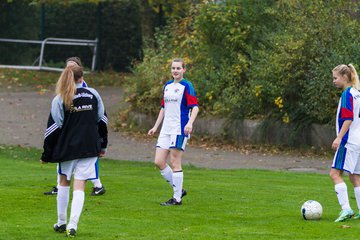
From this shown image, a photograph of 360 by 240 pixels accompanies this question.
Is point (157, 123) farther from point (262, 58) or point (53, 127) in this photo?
point (262, 58)

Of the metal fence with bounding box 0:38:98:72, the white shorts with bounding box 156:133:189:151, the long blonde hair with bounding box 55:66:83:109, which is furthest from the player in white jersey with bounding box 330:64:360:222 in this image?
the metal fence with bounding box 0:38:98:72

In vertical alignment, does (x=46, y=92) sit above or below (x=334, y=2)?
below

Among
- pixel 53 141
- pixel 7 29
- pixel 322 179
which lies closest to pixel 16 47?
pixel 7 29

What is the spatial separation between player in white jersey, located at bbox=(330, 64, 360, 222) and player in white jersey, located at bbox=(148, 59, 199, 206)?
2.04 m

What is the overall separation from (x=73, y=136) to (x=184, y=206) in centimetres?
279

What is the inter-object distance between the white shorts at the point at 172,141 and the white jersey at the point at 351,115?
2.19m

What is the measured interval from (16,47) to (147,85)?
960 cm

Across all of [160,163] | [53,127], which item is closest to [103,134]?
[53,127]

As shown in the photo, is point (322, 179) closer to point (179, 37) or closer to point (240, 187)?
point (240, 187)

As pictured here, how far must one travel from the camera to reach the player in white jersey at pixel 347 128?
10188mm

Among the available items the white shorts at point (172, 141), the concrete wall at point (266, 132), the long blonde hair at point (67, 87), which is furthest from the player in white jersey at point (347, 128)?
the concrete wall at point (266, 132)

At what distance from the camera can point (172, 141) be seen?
11.6 meters

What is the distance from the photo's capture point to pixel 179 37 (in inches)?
875

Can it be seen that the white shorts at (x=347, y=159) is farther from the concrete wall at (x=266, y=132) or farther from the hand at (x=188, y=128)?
the concrete wall at (x=266, y=132)
